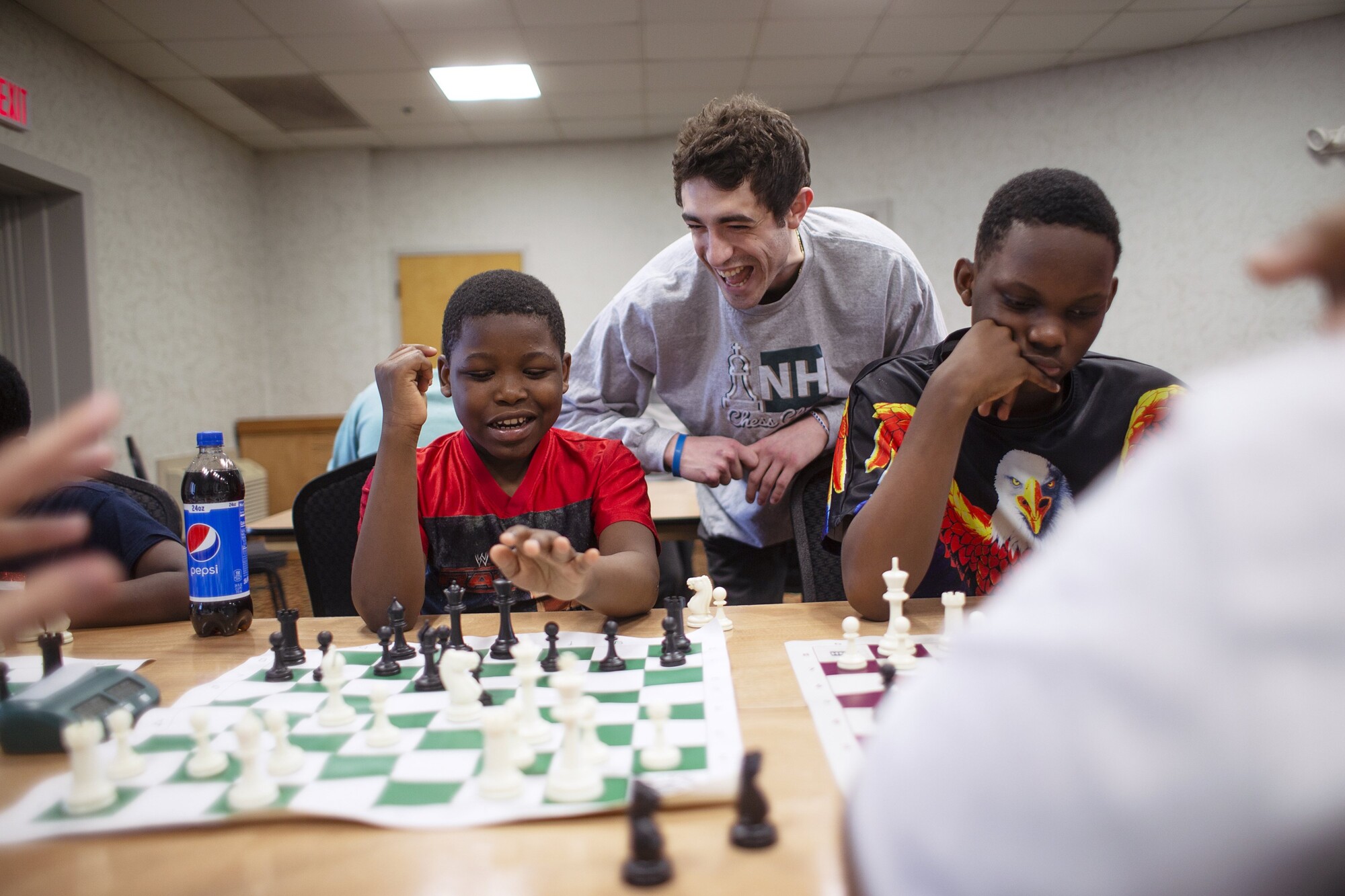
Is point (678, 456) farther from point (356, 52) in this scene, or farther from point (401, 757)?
point (356, 52)

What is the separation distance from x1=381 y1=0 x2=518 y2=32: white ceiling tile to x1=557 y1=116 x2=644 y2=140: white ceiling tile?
5.77ft

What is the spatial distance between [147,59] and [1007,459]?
19.7 feet

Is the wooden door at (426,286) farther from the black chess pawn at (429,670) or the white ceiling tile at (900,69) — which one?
the black chess pawn at (429,670)

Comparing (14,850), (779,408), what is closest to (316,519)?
(779,408)

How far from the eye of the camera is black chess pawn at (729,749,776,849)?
66cm

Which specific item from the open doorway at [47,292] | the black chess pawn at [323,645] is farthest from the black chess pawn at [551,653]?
the open doorway at [47,292]

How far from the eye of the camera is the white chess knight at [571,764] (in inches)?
28.9

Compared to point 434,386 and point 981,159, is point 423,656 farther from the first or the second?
point 981,159

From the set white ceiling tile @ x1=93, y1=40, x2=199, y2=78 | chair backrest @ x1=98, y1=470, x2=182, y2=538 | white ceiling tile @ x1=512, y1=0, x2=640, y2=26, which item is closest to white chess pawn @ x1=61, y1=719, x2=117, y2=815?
chair backrest @ x1=98, y1=470, x2=182, y2=538

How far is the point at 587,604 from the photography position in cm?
135

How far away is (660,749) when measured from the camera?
0.81 m

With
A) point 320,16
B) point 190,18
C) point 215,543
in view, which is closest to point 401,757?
point 215,543

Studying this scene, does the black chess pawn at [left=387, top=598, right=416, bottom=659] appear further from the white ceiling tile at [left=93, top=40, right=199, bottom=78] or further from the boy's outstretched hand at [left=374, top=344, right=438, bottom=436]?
the white ceiling tile at [left=93, top=40, right=199, bottom=78]

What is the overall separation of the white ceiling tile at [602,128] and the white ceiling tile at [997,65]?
2.43 meters
